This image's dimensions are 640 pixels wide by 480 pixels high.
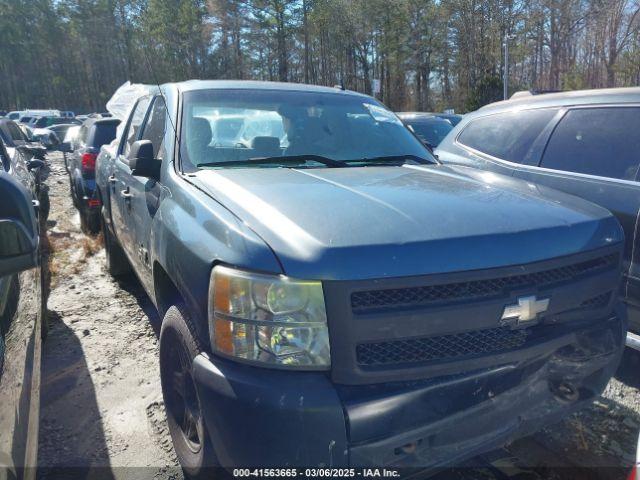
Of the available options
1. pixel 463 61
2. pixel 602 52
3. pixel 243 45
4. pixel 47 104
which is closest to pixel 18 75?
pixel 47 104

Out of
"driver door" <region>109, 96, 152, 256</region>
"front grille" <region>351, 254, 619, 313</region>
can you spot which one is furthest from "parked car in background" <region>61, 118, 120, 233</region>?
"front grille" <region>351, 254, 619, 313</region>

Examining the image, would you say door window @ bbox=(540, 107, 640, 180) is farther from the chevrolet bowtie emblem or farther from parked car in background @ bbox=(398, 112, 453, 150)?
parked car in background @ bbox=(398, 112, 453, 150)

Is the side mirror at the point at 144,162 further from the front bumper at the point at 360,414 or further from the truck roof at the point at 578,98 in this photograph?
the truck roof at the point at 578,98

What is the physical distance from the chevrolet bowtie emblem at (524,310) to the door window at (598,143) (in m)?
1.85

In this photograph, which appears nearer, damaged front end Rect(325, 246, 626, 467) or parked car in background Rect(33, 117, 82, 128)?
damaged front end Rect(325, 246, 626, 467)

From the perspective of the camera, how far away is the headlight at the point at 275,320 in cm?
169

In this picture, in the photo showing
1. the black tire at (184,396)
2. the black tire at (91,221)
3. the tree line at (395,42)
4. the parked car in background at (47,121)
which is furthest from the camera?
the tree line at (395,42)

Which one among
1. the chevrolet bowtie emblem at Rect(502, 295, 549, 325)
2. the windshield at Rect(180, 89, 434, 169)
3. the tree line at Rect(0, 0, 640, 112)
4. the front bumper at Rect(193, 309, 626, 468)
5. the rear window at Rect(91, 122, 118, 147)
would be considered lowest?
the front bumper at Rect(193, 309, 626, 468)

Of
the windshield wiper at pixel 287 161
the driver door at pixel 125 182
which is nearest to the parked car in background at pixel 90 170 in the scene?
the driver door at pixel 125 182

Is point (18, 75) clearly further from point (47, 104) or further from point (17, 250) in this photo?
point (17, 250)

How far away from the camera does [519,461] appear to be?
Result: 8.51 feet

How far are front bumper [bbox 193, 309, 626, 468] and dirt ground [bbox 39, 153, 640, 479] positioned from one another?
0.79 metres

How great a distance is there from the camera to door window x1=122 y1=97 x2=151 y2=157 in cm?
402

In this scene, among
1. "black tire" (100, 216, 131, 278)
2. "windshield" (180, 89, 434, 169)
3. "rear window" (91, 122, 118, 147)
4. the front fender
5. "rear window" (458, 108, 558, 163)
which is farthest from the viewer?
"rear window" (91, 122, 118, 147)
